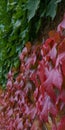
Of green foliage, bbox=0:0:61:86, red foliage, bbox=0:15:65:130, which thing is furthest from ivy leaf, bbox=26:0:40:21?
red foliage, bbox=0:15:65:130

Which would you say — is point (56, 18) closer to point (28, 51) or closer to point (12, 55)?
point (28, 51)

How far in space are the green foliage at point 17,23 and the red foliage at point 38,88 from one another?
23 centimetres

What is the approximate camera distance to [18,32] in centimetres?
352

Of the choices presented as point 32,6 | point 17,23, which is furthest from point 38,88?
point 17,23

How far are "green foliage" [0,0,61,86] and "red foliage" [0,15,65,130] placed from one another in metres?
0.23

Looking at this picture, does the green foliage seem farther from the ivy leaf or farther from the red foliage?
the red foliage

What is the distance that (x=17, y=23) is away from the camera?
3404 millimetres

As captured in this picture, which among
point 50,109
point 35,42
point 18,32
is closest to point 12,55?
point 18,32

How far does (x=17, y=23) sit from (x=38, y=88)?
1.49m

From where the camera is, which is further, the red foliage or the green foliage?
the green foliage

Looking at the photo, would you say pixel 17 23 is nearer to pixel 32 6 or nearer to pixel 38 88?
pixel 32 6

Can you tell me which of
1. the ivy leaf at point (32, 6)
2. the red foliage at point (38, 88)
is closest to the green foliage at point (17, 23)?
the ivy leaf at point (32, 6)

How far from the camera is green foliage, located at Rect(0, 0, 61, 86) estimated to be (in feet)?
8.74

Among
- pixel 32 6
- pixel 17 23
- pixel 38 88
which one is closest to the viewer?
pixel 38 88
